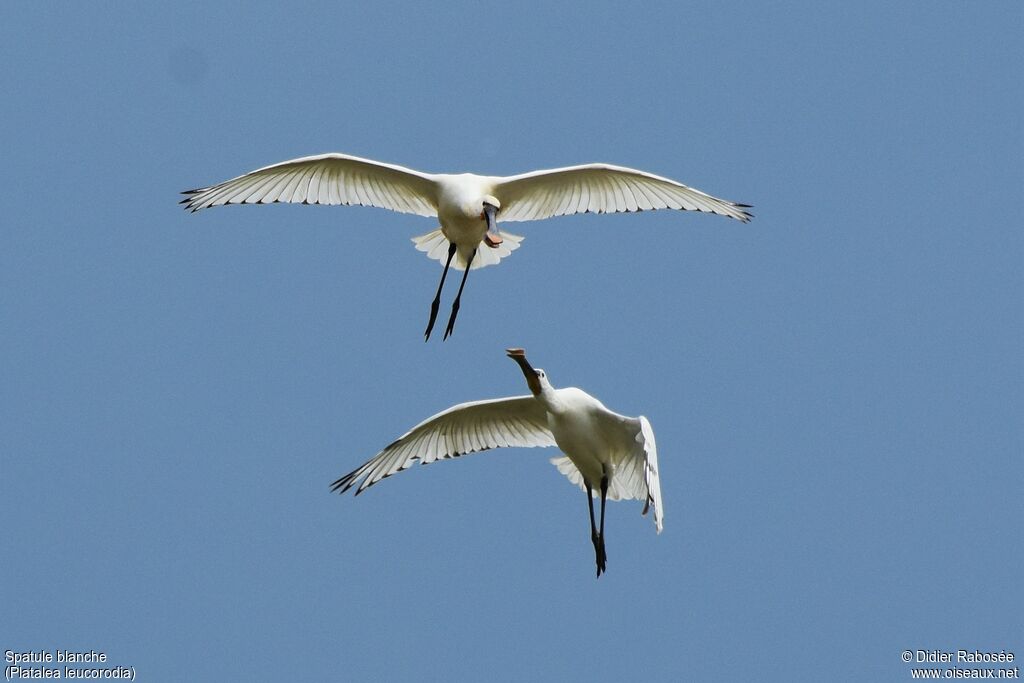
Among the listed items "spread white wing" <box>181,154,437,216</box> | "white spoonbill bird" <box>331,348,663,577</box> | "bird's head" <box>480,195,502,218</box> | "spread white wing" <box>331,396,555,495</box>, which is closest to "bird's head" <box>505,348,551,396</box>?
"white spoonbill bird" <box>331,348,663,577</box>

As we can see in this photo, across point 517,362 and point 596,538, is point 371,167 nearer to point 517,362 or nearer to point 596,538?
point 517,362

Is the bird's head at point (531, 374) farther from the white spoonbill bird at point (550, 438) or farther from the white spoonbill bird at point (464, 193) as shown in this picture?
the white spoonbill bird at point (464, 193)

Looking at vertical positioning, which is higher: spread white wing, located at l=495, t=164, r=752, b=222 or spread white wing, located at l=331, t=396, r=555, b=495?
spread white wing, located at l=495, t=164, r=752, b=222

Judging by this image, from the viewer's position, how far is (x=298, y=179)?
15.4 m

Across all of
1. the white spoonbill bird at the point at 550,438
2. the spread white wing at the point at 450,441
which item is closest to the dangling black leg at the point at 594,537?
the white spoonbill bird at the point at 550,438

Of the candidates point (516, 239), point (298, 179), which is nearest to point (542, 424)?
point (516, 239)

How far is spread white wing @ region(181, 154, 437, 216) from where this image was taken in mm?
15227

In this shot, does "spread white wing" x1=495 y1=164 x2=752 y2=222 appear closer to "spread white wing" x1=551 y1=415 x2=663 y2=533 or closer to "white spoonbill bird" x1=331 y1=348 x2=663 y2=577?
"white spoonbill bird" x1=331 y1=348 x2=663 y2=577

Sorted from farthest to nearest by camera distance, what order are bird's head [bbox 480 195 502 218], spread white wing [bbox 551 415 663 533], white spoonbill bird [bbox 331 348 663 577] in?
bird's head [bbox 480 195 502 218], white spoonbill bird [bbox 331 348 663 577], spread white wing [bbox 551 415 663 533]

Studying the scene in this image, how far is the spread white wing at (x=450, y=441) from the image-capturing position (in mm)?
15367

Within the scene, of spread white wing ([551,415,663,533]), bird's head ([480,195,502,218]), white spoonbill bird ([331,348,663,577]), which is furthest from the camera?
bird's head ([480,195,502,218])

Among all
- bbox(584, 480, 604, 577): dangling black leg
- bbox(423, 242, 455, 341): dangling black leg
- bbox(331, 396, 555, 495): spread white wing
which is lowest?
bbox(584, 480, 604, 577): dangling black leg

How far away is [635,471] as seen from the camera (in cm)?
1475

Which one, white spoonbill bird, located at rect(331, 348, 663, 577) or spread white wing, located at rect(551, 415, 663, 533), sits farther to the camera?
white spoonbill bird, located at rect(331, 348, 663, 577)
